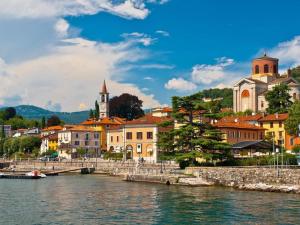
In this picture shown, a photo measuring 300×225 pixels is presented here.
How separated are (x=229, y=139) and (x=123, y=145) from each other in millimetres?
17752

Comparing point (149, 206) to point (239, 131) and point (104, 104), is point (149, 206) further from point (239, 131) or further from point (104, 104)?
point (104, 104)

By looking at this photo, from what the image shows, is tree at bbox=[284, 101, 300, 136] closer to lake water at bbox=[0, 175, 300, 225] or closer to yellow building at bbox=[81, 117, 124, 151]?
lake water at bbox=[0, 175, 300, 225]

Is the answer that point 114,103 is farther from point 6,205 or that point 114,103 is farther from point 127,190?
point 6,205

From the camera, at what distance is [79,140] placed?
324ft

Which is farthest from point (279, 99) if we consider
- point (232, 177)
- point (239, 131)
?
point (232, 177)

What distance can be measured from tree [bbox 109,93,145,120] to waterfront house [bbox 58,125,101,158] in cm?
1935

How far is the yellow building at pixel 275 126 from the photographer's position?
7619cm

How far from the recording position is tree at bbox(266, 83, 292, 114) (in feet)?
299

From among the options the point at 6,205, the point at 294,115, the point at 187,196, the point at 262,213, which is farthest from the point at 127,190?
the point at 294,115

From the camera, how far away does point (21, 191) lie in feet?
144

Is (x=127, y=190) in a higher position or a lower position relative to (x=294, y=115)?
lower

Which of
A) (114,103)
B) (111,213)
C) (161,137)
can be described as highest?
(114,103)

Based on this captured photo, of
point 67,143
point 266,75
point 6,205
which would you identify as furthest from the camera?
point 266,75

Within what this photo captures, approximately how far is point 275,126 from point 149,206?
160 feet
